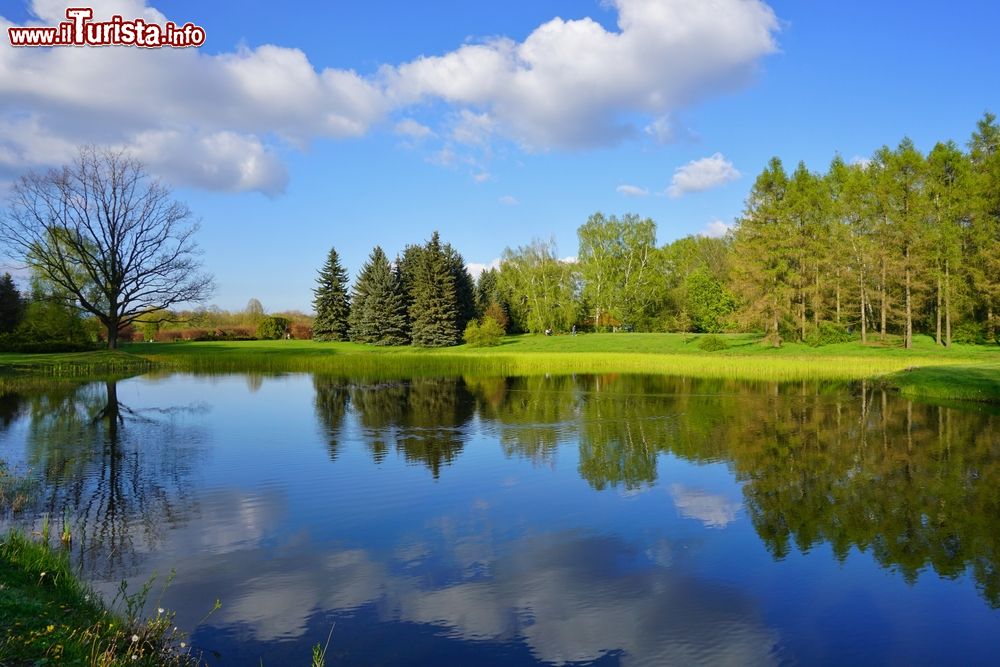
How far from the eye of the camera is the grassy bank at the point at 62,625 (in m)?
5.46

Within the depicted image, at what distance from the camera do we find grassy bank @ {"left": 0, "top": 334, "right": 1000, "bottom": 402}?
33219 mm

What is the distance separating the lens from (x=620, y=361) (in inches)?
1857

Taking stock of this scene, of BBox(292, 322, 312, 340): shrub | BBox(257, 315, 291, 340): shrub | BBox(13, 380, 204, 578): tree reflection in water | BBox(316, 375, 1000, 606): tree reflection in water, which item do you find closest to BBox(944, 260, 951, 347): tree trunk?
BBox(316, 375, 1000, 606): tree reflection in water

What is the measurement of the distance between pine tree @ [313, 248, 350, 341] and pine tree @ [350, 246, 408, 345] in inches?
138

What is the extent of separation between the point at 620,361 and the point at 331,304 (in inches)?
1556

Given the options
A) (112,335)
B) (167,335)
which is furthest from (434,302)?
(167,335)

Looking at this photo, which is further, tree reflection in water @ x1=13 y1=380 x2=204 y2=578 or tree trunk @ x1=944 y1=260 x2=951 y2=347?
tree trunk @ x1=944 y1=260 x2=951 y2=347

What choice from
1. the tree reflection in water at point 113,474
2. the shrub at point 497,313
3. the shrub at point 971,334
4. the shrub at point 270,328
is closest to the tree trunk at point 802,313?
the shrub at point 971,334

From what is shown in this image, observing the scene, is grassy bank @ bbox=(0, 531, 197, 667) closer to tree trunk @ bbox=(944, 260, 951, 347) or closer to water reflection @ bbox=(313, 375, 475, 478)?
water reflection @ bbox=(313, 375, 475, 478)

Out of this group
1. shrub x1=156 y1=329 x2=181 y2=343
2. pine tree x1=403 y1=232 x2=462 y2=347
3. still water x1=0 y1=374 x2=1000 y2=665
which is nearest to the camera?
still water x1=0 y1=374 x2=1000 y2=665

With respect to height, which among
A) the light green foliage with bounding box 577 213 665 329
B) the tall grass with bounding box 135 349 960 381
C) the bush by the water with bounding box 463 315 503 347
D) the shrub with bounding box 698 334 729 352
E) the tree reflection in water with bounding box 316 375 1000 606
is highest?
the light green foliage with bounding box 577 213 665 329

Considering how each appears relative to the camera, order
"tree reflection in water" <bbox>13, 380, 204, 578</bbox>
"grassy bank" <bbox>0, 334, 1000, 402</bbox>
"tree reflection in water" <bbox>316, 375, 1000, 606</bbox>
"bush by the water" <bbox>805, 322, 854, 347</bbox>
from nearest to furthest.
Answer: "tree reflection in water" <bbox>13, 380, 204, 578</bbox> → "tree reflection in water" <bbox>316, 375, 1000, 606</bbox> → "grassy bank" <bbox>0, 334, 1000, 402</bbox> → "bush by the water" <bbox>805, 322, 854, 347</bbox>

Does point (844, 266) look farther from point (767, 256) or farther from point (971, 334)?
point (971, 334)

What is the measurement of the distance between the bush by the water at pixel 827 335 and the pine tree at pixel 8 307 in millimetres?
69702
